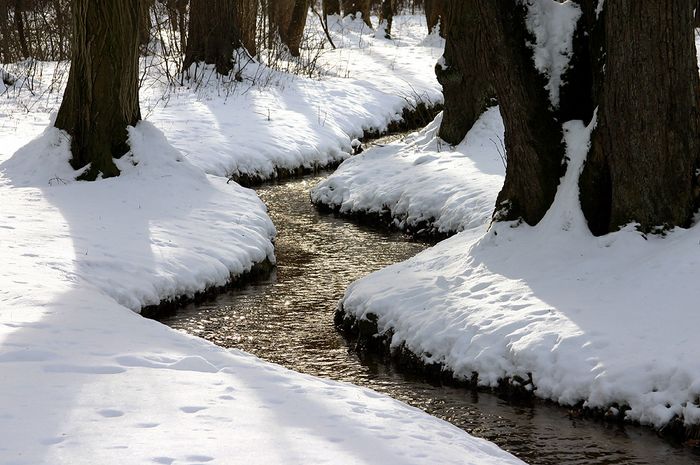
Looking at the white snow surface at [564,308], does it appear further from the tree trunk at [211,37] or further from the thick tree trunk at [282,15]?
the thick tree trunk at [282,15]

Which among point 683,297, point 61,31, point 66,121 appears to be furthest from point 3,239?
point 61,31

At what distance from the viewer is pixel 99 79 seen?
10727 mm

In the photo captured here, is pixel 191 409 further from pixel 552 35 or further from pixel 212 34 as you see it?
pixel 212 34

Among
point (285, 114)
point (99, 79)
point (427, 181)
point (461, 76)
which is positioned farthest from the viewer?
point (285, 114)

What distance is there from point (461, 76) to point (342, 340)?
615cm

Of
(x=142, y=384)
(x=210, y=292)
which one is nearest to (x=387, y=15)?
(x=210, y=292)

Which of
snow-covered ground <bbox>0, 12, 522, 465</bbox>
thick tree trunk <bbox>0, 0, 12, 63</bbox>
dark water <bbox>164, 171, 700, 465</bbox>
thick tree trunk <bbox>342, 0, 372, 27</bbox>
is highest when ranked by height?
thick tree trunk <bbox>342, 0, 372, 27</bbox>

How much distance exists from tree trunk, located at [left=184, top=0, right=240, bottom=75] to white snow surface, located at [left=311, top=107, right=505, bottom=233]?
208 inches

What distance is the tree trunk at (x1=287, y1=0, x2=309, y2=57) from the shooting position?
23000 mm

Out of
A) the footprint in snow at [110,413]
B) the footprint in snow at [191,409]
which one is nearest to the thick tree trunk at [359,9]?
the footprint in snow at [191,409]

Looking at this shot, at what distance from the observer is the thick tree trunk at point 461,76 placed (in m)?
12.5

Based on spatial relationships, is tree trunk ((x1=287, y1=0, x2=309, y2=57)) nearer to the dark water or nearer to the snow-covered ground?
the dark water

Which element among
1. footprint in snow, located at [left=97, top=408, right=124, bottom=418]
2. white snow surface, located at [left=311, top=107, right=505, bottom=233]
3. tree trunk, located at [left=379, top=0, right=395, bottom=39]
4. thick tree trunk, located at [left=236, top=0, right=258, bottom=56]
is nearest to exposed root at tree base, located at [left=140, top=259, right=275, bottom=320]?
white snow surface, located at [left=311, top=107, right=505, bottom=233]

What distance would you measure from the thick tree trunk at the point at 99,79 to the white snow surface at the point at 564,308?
13.4 feet
